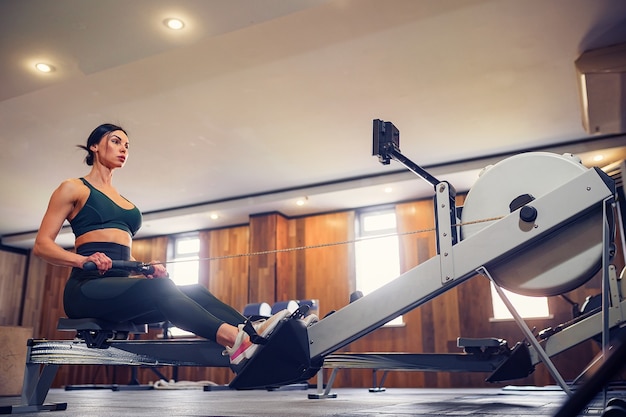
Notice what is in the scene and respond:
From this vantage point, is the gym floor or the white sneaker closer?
the white sneaker

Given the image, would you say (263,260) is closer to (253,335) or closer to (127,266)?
(127,266)

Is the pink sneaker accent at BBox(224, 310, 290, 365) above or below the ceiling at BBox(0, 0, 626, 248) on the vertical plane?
below

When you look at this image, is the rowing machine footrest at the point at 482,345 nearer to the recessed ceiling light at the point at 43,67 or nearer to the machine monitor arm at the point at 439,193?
the machine monitor arm at the point at 439,193

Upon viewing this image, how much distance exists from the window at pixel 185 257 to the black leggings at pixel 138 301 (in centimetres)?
667

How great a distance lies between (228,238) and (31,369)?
19.3ft

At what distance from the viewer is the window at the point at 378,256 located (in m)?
7.12

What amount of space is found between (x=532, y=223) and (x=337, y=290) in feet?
18.6

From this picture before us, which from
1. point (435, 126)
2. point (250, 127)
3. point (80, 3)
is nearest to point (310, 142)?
point (250, 127)

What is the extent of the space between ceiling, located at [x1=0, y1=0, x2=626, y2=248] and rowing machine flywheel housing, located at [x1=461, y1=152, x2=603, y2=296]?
1700 mm

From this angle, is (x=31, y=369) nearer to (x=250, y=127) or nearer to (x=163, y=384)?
(x=250, y=127)

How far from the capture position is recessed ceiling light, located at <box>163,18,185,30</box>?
318 cm

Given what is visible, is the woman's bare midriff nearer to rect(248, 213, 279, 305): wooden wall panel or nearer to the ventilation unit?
the ventilation unit

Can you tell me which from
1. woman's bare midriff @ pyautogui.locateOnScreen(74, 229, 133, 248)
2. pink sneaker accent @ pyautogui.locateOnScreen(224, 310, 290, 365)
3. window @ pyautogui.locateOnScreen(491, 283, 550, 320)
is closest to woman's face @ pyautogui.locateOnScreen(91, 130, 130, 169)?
woman's bare midriff @ pyautogui.locateOnScreen(74, 229, 133, 248)

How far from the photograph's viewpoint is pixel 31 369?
239cm
